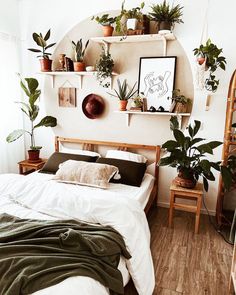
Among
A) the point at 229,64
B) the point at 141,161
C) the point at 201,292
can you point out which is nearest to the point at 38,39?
the point at 141,161

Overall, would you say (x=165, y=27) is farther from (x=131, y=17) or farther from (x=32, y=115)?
(x=32, y=115)

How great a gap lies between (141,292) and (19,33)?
12.1ft

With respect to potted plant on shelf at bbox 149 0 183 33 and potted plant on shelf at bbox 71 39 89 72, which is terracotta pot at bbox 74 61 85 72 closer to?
potted plant on shelf at bbox 71 39 89 72

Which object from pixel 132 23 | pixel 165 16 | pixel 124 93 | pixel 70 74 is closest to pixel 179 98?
pixel 124 93

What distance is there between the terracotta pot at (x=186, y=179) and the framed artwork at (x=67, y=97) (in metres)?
1.82

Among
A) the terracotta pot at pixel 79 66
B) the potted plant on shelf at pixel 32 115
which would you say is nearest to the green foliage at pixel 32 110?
the potted plant on shelf at pixel 32 115

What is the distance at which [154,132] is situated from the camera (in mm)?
3133

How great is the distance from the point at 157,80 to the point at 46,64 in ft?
5.13

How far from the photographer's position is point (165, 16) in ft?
8.73

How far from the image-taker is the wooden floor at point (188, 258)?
6.18ft

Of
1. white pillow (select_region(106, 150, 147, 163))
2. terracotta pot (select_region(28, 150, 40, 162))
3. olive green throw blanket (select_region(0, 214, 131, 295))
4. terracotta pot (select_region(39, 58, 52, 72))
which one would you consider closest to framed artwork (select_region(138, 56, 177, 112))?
white pillow (select_region(106, 150, 147, 163))

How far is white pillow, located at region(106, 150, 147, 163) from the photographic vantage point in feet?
10.1

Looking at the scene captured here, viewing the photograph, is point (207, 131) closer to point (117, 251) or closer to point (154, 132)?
point (154, 132)

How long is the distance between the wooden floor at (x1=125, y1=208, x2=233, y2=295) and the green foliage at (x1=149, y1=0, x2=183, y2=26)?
234cm
